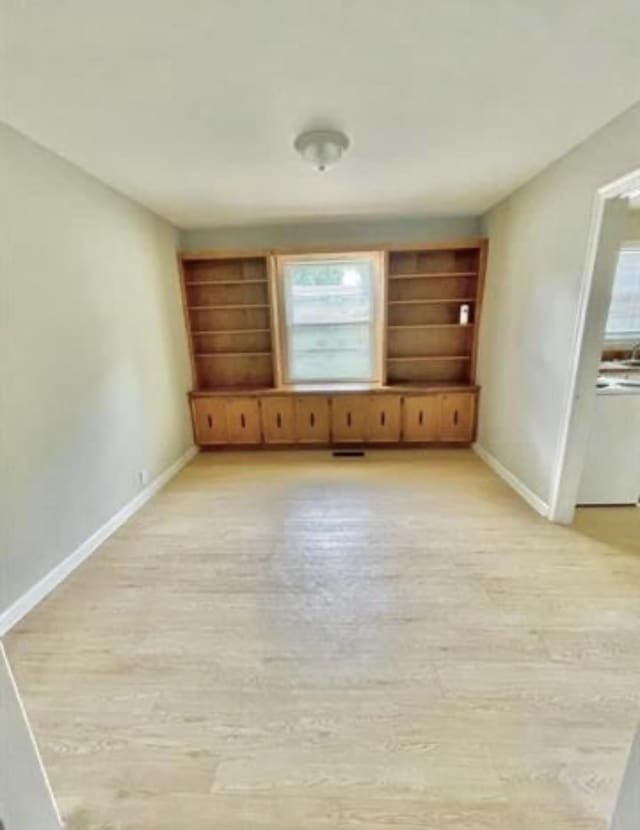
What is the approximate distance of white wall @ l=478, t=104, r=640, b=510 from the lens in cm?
250

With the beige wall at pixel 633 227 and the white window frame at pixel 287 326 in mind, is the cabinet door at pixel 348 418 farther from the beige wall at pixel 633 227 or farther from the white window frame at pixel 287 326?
the beige wall at pixel 633 227

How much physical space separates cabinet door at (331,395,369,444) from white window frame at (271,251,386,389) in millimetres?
257

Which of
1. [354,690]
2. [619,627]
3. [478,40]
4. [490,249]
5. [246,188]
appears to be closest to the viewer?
[478,40]

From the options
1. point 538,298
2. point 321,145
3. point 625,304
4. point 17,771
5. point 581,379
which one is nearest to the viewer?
point 17,771

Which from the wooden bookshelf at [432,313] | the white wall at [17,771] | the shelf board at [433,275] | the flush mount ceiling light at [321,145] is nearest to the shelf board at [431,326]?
the wooden bookshelf at [432,313]

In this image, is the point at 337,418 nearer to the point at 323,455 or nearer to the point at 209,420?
the point at 323,455

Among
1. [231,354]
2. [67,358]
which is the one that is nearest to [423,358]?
[231,354]

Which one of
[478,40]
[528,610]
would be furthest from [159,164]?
[528,610]

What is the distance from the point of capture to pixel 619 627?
1.98m

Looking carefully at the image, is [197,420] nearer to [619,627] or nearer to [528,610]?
[528,610]

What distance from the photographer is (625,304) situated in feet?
14.0

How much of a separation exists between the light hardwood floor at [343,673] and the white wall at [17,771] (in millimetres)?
260

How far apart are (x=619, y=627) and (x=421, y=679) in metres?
1.01

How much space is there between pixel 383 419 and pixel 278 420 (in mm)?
1121
